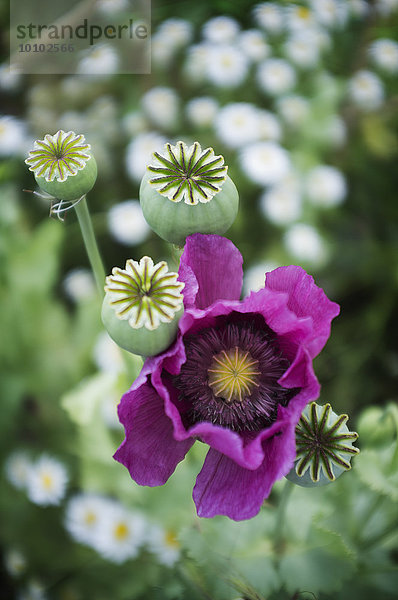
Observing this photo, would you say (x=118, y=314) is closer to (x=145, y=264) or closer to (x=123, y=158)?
(x=145, y=264)

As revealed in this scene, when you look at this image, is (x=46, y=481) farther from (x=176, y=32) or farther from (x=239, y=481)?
(x=176, y=32)

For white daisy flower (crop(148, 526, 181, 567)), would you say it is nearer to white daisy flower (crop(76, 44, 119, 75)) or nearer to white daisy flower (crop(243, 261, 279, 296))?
white daisy flower (crop(243, 261, 279, 296))

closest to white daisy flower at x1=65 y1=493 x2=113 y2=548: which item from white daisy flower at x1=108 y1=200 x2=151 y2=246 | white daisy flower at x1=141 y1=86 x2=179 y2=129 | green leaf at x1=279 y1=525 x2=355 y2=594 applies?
green leaf at x1=279 y1=525 x2=355 y2=594

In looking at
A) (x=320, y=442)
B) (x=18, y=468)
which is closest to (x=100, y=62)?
(x=18, y=468)

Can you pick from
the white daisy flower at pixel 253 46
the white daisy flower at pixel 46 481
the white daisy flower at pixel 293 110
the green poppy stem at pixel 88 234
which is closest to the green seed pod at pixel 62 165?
the green poppy stem at pixel 88 234

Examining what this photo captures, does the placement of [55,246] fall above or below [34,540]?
above

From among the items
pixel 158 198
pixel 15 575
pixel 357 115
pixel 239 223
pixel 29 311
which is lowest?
pixel 15 575

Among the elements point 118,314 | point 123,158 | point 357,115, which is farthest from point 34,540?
point 357,115

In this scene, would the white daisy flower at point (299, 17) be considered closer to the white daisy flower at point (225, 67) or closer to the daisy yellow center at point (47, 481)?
the white daisy flower at point (225, 67)
